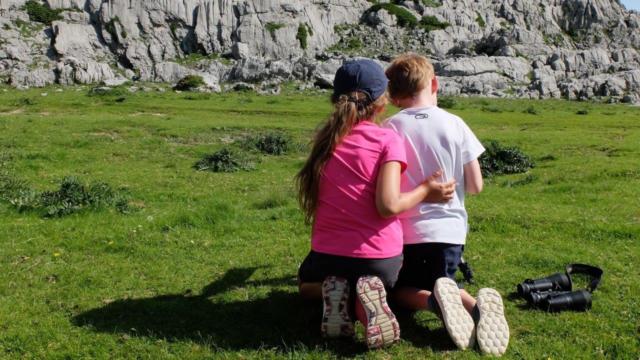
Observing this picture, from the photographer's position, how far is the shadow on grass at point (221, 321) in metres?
6.38

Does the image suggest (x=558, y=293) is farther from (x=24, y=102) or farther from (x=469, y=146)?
(x=24, y=102)

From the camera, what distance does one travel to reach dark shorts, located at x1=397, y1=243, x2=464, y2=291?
259 inches

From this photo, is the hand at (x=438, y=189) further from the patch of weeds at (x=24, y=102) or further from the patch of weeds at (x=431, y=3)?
the patch of weeds at (x=431, y=3)

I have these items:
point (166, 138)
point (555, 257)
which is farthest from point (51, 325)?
point (166, 138)

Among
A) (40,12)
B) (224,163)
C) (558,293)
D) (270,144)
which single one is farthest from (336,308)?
(40,12)

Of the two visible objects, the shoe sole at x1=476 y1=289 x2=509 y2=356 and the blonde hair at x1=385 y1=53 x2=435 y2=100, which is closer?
the shoe sole at x1=476 y1=289 x2=509 y2=356

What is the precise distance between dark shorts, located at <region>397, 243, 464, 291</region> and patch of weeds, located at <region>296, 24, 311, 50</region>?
11792cm

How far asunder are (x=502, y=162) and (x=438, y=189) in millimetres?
16107

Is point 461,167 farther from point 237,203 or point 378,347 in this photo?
point 237,203

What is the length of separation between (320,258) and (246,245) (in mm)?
4481

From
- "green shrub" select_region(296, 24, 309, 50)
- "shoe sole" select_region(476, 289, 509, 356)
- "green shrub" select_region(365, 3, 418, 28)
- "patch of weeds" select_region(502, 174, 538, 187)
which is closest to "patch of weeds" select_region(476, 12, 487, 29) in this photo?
"green shrub" select_region(365, 3, 418, 28)

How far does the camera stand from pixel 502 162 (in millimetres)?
21328

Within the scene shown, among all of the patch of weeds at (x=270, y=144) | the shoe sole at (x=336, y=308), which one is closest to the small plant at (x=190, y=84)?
the patch of weeds at (x=270, y=144)

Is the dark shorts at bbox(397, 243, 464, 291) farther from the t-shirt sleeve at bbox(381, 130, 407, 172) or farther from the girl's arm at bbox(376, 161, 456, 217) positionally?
the t-shirt sleeve at bbox(381, 130, 407, 172)
